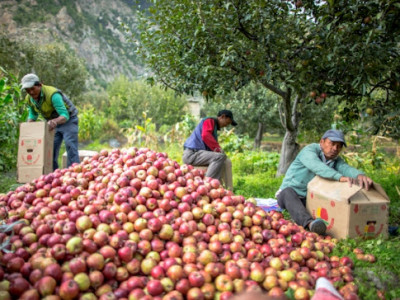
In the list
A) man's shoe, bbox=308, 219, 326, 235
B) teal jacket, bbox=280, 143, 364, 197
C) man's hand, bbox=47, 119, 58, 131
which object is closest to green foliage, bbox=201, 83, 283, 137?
man's hand, bbox=47, 119, 58, 131

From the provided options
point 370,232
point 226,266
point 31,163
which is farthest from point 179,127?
point 226,266

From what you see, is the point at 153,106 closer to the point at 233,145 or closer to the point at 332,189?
the point at 233,145

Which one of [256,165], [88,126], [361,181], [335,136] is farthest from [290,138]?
[88,126]

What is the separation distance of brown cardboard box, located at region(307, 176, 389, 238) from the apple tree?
1133 mm

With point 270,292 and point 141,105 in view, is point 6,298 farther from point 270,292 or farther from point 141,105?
point 141,105

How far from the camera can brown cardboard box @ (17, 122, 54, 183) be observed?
4.47 meters

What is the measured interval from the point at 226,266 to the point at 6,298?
1.31m

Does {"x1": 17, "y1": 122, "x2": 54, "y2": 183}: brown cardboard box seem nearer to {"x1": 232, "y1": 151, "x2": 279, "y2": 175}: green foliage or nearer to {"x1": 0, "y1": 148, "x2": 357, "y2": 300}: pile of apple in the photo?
{"x1": 0, "y1": 148, "x2": 357, "y2": 300}: pile of apple

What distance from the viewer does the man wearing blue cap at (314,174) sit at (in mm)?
3366

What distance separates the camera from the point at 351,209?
3082 millimetres

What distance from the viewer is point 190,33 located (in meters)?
4.17

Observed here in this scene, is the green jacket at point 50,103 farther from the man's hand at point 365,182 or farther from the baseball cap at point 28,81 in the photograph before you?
the man's hand at point 365,182

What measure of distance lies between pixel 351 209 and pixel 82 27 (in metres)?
59.3

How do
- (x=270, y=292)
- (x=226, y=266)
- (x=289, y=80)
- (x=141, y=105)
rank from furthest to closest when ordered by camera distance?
(x=141, y=105) < (x=289, y=80) < (x=226, y=266) < (x=270, y=292)
